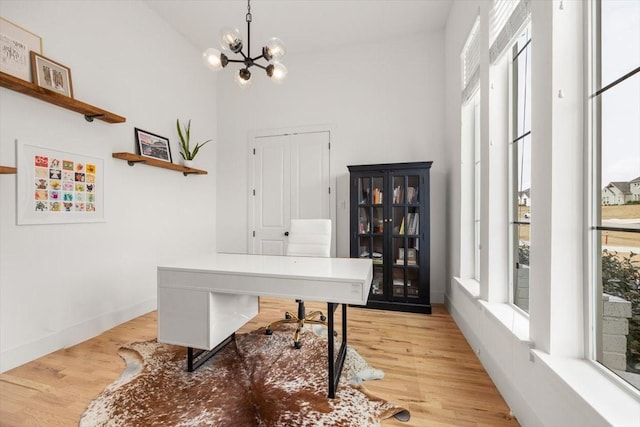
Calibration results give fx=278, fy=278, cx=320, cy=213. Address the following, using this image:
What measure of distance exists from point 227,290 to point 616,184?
6.45ft

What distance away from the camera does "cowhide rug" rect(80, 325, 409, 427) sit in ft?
5.01

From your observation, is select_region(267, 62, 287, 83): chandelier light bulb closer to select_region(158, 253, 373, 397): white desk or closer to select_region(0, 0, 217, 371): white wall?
select_region(158, 253, 373, 397): white desk

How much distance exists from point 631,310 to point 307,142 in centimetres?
354

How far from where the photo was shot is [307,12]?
10.6 ft

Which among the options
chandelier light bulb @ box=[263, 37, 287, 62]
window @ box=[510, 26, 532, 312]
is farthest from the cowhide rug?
chandelier light bulb @ box=[263, 37, 287, 62]

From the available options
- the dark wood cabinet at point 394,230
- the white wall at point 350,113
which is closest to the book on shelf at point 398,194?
the dark wood cabinet at point 394,230

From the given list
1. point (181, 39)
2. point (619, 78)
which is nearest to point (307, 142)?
point (181, 39)

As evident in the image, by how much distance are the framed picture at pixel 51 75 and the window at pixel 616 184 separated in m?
3.56

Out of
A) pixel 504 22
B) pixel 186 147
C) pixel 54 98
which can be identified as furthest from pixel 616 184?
pixel 186 147

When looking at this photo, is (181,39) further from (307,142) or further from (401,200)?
(401,200)

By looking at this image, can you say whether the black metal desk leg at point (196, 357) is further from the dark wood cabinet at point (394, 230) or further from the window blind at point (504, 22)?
the window blind at point (504, 22)

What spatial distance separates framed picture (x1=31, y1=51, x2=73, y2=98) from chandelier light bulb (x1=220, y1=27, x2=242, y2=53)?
5.11 ft

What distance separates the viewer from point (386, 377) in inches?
75.6

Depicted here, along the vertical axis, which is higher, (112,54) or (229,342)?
(112,54)
